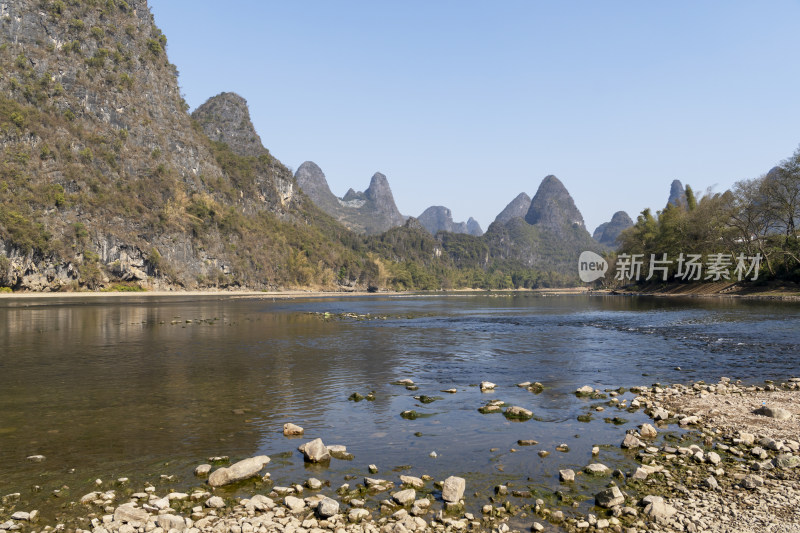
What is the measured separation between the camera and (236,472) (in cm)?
941

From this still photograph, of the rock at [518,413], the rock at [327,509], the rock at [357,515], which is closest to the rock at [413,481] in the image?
the rock at [357,515]

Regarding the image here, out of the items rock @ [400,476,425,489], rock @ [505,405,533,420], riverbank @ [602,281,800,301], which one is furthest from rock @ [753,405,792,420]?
riverbank @ [602,281,800,301]

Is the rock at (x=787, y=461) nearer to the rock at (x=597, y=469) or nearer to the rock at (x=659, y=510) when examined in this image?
the rock at (x=597, y=469)

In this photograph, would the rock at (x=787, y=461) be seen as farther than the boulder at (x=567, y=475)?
Yes

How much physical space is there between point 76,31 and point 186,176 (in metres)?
52.0

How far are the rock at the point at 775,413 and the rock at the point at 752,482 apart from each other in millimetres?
5548

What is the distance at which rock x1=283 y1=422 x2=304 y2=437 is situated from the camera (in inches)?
488

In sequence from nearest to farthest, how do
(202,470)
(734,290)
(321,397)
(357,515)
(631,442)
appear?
1. (357,515)
2. (202,470)
3. (631,442)
4. (321,397)
5. (734,290)

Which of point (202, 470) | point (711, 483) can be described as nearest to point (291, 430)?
point (202, 470)

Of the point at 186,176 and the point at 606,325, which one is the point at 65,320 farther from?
the point at 186,176

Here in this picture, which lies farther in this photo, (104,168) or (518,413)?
(104,168)

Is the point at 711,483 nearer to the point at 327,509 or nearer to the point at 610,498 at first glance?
the point at 610,498

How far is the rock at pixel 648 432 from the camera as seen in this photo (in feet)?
38.3

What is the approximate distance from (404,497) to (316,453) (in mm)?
2749
